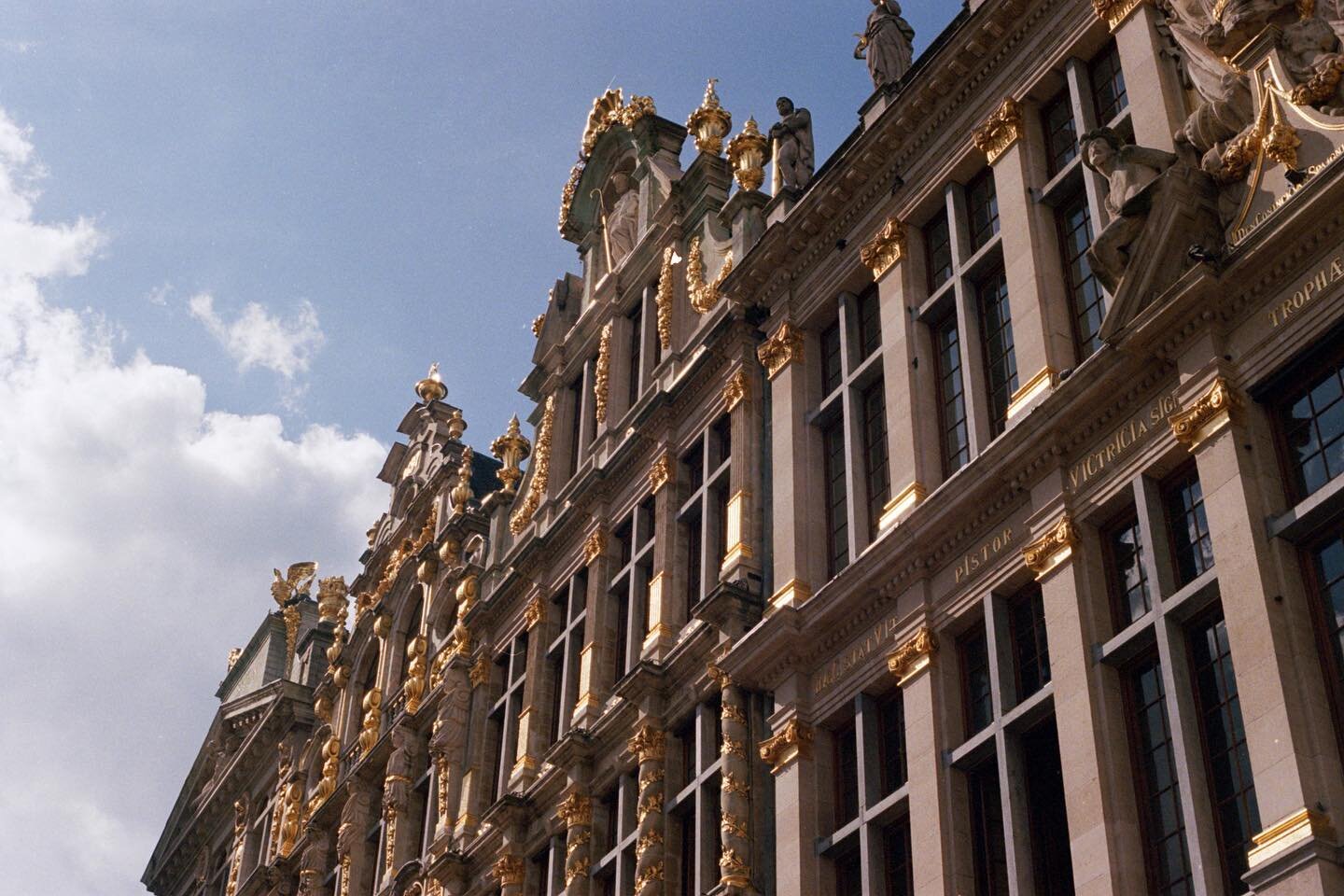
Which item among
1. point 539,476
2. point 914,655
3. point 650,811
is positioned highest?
point 539,476

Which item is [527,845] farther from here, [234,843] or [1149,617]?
[234,843]

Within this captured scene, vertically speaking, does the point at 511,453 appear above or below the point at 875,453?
above

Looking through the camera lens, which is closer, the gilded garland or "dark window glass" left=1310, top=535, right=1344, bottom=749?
"dark window glass" left=1310, top=535, right=1344, bottom=749

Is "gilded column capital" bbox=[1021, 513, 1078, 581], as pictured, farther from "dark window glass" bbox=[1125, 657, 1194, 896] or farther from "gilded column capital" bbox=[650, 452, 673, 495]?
"gilded column capital" bbox=[650, 452, 673, 495]

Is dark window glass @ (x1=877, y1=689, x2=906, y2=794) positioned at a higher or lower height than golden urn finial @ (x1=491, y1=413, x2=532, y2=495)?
lower

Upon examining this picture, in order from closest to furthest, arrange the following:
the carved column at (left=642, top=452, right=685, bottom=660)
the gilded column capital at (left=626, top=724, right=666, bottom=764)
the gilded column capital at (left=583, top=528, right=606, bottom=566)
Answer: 1. the gilded column capital at (left=626, top=724, right=666, bottom=764)
2. the carved column at (left=642, top=452, right=685, bottom=660)
3. the gilded column capital at (left=583, top=528, right=606, bottom=566)

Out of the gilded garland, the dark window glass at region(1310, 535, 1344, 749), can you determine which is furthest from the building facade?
the gilded garland

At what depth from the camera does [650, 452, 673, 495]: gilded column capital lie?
31.4 m

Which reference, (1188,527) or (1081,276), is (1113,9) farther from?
(1188,527)

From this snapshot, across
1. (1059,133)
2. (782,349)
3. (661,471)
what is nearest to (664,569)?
(661,471)

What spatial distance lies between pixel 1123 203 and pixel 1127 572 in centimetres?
404

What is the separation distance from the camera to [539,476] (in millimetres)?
37312

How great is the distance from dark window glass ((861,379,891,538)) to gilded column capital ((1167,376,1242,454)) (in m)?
5.89

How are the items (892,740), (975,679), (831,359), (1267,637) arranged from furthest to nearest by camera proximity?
(831,359)
(892,740)
(975,679)
(1267,637)
